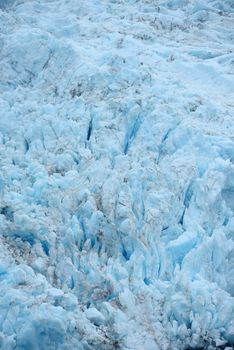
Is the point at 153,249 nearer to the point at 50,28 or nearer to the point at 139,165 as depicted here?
the point at 139,165

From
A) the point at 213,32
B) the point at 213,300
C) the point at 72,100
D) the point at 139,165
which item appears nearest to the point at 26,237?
the point at 139,165

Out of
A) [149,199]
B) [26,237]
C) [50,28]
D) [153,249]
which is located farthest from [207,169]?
[50,28]

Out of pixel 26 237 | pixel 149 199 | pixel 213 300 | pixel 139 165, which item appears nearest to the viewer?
pixel 213 300

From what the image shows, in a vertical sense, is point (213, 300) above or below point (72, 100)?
below

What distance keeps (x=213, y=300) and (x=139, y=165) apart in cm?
202

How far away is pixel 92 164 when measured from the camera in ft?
17.6

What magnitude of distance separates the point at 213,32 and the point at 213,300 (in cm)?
612

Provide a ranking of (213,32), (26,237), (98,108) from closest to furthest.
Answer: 1. (26,237)
2. (98,108)
3. (213,32)

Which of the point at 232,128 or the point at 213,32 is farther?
the point at 213,32

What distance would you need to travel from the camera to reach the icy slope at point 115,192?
153 inches

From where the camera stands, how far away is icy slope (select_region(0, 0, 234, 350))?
3.89m

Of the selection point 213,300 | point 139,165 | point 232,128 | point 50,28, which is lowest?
point 213,300

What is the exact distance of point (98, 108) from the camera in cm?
608

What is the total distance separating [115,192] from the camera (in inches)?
195
